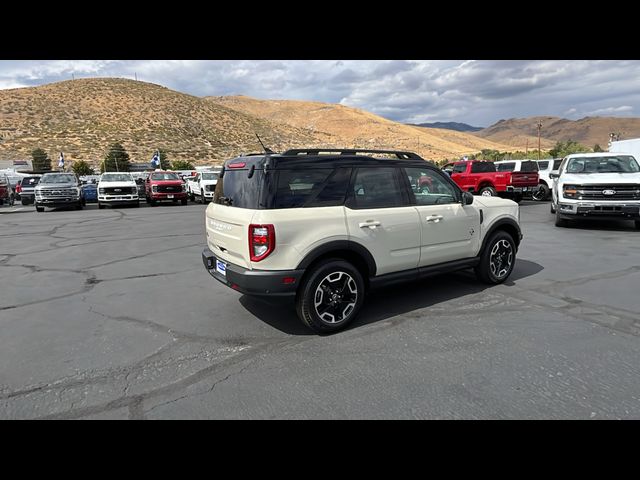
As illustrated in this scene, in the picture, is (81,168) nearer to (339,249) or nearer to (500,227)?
(339,249)

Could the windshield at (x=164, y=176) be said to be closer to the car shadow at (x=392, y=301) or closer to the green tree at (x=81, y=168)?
the car shadow at (x=392, y=301)

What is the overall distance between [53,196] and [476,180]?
19.5 meters

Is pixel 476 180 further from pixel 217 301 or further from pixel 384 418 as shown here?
pixel 384 418

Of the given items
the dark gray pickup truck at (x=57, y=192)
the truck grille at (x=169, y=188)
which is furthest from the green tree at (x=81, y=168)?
the truck grille at (x=169, y=188)

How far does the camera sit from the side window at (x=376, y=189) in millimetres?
4238

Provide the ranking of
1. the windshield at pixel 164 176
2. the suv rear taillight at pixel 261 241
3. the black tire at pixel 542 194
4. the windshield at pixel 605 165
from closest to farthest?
1. the suv rear taillight at pixel 261 241
2. the windshield at pixel 605 165
3. the black tire at pixel 542 194
4. the windshield at pixel 164 176

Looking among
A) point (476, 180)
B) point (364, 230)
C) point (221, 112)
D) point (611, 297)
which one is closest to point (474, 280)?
point (611, 297)

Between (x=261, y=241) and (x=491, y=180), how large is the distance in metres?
15.5

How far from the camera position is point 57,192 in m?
18.1

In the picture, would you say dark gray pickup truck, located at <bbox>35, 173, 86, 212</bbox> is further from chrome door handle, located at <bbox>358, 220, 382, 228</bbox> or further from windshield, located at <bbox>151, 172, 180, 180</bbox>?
chrome door handle, located at <bbox>358, 220, 382, 228</bbox>

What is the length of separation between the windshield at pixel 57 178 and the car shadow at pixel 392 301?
59.2ft

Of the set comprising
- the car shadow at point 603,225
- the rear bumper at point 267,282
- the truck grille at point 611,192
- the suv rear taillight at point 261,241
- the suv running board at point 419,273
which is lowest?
the car shadow at point 603,225
